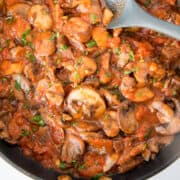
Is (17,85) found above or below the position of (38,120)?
above

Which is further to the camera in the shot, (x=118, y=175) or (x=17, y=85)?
(x=118, y=175)

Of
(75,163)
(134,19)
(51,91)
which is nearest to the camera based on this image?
(134,19)

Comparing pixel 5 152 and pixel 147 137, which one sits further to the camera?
pixel 147 137

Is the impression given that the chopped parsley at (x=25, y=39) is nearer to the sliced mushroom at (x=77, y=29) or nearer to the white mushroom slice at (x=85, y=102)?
the sliced mushroom at (x=77, y=29)

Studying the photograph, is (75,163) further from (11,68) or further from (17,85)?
(11,68)

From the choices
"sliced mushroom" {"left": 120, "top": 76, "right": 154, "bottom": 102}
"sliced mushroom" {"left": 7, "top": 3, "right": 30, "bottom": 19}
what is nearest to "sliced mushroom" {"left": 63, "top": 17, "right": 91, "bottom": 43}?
"sliced mushroom" {"left": 7, "top": 3, "right": 30, "bottom": 19}

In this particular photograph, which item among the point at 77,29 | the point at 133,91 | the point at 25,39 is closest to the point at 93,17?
the point at 77,29

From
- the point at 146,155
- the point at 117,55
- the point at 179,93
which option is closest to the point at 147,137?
the point at 146,155

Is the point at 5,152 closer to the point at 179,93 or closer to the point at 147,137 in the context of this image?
the point at 147,137
